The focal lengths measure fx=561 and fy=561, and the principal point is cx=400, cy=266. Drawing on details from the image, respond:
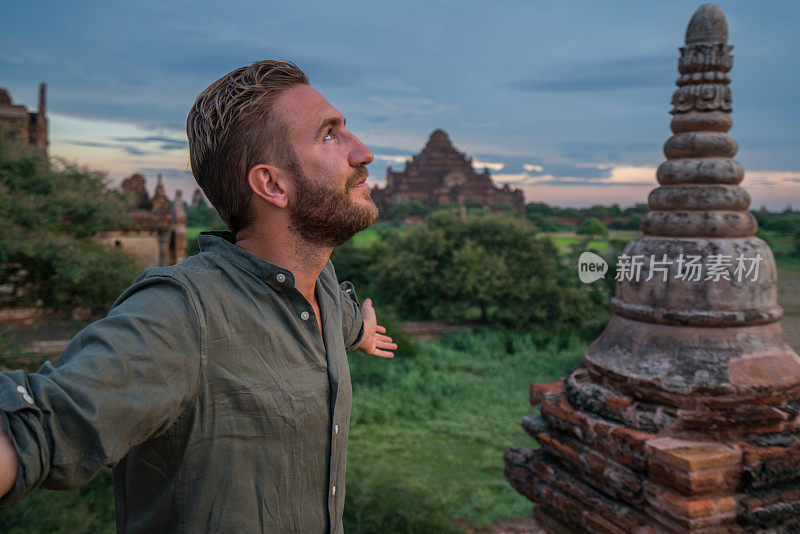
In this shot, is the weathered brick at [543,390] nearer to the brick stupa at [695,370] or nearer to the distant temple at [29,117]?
the brick stupa at [695,370]

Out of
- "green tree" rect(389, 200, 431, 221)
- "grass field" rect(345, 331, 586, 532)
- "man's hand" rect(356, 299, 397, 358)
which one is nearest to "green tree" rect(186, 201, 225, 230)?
"green tree" rect(389, 200, 431, 221)

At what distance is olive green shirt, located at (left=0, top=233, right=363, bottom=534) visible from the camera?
0.90m

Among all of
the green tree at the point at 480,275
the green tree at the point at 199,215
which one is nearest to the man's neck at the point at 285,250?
the green tree at the point at 480,275

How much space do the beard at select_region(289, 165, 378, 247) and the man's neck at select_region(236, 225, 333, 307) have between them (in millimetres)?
22

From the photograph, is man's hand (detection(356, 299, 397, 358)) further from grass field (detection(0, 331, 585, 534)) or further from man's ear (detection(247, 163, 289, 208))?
grass field (detection(0, 331, 585, 534))

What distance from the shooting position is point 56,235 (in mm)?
6980

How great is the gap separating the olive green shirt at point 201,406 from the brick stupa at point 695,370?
6.96ft

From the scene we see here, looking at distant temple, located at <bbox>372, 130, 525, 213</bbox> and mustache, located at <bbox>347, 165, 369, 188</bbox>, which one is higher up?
distant temple, located at <bbox>372, 130, 525, 213</bbox>

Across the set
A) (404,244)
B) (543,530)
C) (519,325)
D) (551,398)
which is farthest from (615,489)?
(404,244)

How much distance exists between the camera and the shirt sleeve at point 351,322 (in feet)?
5.90

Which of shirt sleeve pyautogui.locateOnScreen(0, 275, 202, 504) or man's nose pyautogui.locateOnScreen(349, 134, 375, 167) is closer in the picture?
shirt sleeve pyautogui.locateOnScreen(0, 275, 202, 504)

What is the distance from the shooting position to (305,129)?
1.30m

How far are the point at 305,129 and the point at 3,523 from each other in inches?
174

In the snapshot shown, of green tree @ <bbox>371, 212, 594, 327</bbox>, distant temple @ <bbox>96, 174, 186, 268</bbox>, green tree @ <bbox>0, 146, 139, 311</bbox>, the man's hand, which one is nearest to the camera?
the man's hand
